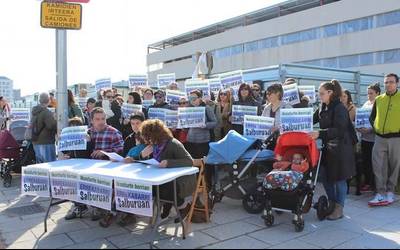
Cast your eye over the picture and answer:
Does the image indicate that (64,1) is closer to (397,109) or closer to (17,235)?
(17,235)

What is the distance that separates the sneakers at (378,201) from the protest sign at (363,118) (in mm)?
1288

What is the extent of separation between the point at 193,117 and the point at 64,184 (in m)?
2.62

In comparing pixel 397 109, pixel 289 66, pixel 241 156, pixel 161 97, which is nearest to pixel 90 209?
pixel 241 156

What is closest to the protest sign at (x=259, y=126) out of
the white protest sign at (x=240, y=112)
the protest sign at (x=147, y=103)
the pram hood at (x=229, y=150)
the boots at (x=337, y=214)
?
the pram hood at (x=229, y=150)

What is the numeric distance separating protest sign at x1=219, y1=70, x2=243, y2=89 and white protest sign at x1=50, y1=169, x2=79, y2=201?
486 centimetres

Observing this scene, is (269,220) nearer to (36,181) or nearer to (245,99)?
(245,99)

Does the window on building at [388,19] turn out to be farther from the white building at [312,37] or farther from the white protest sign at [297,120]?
the white protest sign at [297,120]

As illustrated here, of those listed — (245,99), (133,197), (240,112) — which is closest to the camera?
(133,197)

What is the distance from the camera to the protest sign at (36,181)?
5.63m

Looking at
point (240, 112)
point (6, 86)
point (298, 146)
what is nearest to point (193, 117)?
point (240, 112)

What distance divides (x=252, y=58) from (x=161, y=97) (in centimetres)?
4298

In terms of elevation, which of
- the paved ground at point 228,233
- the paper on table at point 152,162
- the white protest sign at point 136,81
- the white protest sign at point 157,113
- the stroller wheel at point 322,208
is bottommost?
the paved ground at point 228,233

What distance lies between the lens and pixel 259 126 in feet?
22.0

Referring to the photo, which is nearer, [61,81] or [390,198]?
[390,198]
